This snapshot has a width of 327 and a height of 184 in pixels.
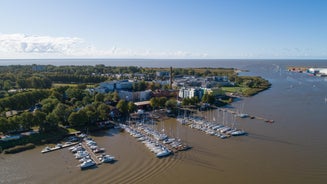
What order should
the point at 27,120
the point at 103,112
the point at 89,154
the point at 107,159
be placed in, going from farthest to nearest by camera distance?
the point at 103,112, the point at 27,120, the point at 89,154, the point at 107,159

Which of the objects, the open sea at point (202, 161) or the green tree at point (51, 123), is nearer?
the open sea at point (202, 161)

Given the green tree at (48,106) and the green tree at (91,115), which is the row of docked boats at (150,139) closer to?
the green tree at (91,115)

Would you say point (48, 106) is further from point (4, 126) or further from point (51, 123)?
point (4, 126)

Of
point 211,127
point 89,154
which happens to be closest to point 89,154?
point 89,154

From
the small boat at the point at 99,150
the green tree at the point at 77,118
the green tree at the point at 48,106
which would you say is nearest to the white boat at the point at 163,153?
the small boat at the point at 99,150

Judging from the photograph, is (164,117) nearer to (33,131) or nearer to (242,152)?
(242,152)
